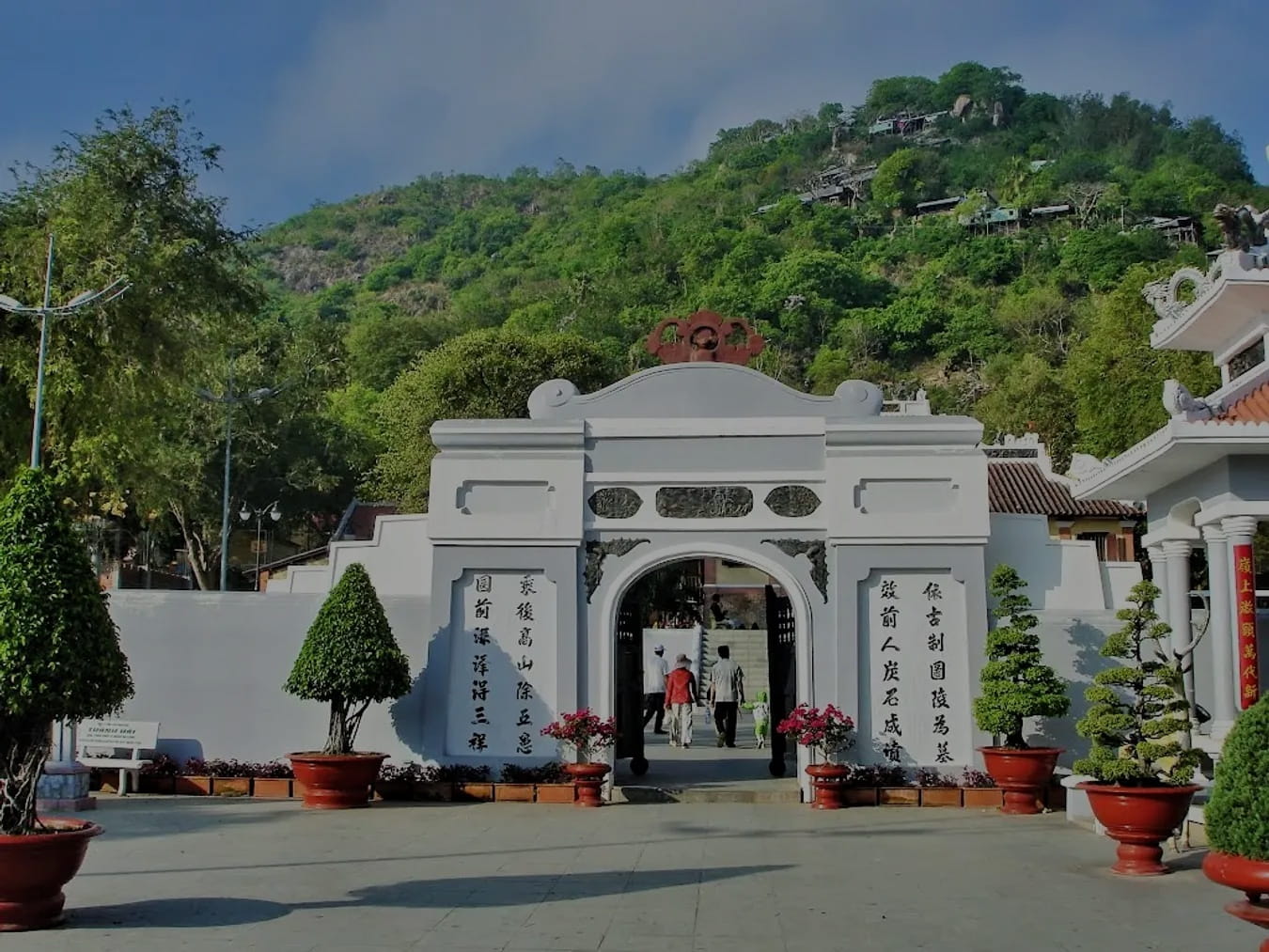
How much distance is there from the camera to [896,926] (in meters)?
6.25

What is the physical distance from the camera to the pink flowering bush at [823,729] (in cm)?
1113

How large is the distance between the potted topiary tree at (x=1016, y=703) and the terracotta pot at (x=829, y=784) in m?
1.24

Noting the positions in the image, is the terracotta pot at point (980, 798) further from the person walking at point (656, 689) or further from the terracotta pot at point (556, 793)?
the person walking at point (656, 689)

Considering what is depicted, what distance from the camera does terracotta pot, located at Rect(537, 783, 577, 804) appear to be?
11352 mm

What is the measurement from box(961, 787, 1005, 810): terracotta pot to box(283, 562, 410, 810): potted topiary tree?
4.99m

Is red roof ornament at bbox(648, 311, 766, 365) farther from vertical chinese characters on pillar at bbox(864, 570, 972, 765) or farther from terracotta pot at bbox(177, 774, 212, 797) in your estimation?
terracotta pot at bbox(177, 774, 212, 797)

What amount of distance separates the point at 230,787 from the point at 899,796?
6.05 m

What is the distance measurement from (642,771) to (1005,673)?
3966 millimetres

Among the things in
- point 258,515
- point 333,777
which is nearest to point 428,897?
point 333,777

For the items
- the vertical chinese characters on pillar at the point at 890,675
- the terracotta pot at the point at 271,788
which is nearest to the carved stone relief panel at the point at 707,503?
the vertical chinese characters on pillar at the point at 890,675

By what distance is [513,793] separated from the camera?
449 inches

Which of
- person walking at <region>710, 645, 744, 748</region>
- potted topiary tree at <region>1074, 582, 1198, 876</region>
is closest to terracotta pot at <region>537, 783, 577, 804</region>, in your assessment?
person walking at <region>710, 645, 744, 748</region>

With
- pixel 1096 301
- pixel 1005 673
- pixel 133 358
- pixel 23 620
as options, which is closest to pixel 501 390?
pixel 133 358

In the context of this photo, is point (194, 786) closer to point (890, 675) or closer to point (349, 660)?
point (349, 660)
